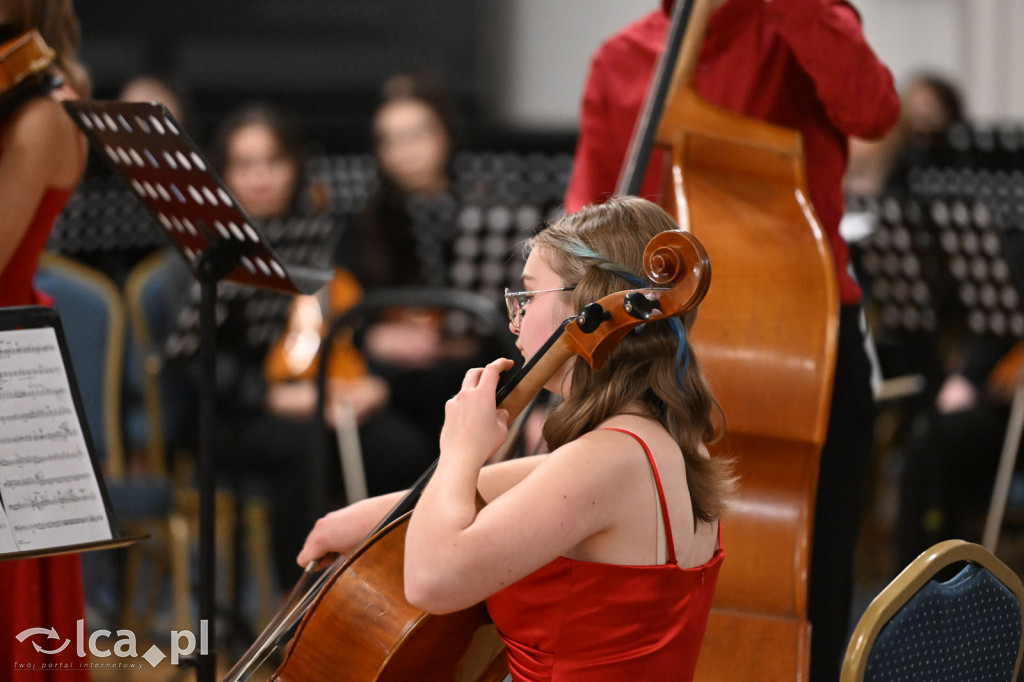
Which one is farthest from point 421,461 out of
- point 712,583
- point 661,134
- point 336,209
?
point 712,583

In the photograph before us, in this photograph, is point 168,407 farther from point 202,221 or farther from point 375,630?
point 375,630

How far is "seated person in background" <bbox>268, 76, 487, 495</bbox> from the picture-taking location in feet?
11.9

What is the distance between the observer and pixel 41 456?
5.48 ft

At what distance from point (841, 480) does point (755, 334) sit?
0.36m

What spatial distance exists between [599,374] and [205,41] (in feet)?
16.7

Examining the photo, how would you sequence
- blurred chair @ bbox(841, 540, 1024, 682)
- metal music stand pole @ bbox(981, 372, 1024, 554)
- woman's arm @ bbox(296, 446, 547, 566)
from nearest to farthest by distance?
blurred chair @ bbox(841, 540, 1024, 682)
woman's arm @ bbox(296, 446, 547, 566)
metal music stand pole @ bbox(981, 372, 1024, 554)

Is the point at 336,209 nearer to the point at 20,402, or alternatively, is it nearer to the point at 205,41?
the point at 205,41

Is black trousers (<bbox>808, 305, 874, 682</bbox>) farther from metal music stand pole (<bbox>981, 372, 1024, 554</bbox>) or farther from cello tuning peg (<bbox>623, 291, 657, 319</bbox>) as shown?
metal music stand pole (<bbox>981, 372, 1024, 554</bbox>)

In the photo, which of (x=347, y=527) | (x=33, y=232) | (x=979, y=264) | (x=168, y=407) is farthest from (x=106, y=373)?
(x=979, y=264)

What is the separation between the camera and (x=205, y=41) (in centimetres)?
599

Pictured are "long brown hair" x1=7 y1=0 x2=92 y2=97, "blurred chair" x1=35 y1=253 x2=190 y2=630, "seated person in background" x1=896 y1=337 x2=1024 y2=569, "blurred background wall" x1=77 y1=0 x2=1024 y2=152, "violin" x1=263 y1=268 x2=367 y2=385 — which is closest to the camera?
"long brown hair" x1=7 y1=0 x2=92 y2=97

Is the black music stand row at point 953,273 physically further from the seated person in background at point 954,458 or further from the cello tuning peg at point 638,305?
the cello tuning peg at point 638,305

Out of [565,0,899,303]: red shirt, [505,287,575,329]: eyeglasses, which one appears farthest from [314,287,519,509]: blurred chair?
[505,287,575,329]: eyeglasses

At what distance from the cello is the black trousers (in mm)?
217
